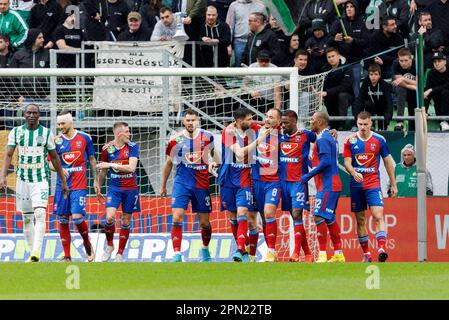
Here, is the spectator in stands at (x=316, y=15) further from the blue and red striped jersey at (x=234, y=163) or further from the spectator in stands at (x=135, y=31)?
the blue and red striped jersey at (x=234, y=163)

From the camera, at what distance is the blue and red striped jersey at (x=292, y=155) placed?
20.2 metres

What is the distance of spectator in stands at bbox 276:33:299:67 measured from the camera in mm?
24828

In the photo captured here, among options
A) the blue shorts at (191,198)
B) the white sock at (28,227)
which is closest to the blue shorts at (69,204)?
the white sock at (28,227)

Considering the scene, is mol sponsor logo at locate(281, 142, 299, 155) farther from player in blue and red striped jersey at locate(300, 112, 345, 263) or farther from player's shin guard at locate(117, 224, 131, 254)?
player's shin guard at locate(117, 224, 131, 254)

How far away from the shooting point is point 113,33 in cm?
2594

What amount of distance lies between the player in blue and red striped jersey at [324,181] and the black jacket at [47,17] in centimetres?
806

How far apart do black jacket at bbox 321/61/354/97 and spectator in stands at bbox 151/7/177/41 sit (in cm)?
304

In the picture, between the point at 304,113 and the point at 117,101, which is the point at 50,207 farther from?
the point at 304,113

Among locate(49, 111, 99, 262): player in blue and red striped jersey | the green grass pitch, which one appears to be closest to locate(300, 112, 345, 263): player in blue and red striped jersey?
the green grass pitch

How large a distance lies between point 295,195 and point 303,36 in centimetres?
633

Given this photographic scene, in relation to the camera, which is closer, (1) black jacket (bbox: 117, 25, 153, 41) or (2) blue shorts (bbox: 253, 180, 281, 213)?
(2) blue shorts (bbox: 253, 180, 281, 213)

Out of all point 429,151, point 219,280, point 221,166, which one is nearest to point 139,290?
point 219,280

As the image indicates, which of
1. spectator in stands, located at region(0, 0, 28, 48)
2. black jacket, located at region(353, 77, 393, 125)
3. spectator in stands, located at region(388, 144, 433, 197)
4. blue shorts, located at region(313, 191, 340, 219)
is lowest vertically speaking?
blue shorts, located at region(313, 191, 340, 219)

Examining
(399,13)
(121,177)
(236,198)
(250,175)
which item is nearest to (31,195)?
(121,177)
